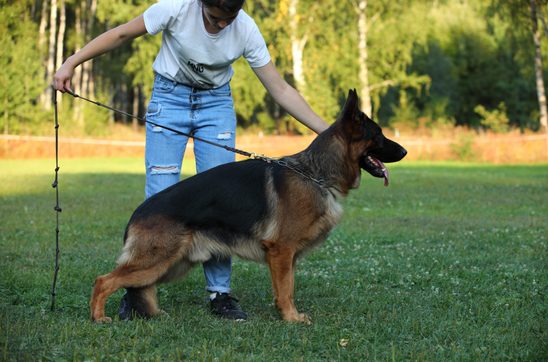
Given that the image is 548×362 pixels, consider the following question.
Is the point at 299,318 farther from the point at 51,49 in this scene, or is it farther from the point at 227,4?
the point at 51,49

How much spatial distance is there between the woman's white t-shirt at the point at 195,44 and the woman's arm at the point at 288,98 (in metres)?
0.16

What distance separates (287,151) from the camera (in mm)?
26219

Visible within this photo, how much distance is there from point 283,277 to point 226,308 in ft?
1.99

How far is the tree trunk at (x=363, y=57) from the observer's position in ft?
98.7

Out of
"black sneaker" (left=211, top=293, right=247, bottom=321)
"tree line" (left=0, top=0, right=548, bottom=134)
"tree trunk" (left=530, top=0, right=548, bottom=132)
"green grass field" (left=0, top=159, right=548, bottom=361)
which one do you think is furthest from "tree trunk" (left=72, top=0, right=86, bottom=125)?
"black sneaker" (left=211, top=293, right=247, bottom=321)

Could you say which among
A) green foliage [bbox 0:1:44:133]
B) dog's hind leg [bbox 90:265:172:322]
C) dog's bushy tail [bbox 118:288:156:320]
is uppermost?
green foliage [bbox 0:1:44:133]

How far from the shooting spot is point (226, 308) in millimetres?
3994

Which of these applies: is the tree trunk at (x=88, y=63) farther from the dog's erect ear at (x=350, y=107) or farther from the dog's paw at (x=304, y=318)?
the dog's paw at (x=304, y=318)

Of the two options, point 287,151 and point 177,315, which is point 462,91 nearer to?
point 287,151

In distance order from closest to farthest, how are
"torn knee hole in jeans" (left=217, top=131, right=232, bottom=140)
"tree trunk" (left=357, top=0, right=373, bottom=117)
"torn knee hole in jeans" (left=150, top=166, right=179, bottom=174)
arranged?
"torn knee hole in jeans" (left=150, top=166, right=179, bottom=174), "torn knee hole in jeans" (left=217, top=131, right=232, bottom=140), "tree trunk" (left=357, top=0, right=373, bottom=117)

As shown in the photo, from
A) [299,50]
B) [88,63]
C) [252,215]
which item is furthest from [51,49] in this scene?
[252,215]

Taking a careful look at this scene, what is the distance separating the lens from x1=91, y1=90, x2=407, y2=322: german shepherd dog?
142 inches

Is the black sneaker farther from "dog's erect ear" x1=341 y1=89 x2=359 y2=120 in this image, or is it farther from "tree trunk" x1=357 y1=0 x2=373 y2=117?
"tree trunk" x1=357 y1=0 x2=373 y2=117

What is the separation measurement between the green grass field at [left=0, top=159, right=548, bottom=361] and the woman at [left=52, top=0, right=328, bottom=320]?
0.51 m
